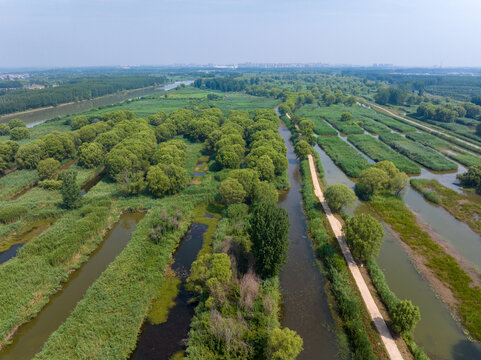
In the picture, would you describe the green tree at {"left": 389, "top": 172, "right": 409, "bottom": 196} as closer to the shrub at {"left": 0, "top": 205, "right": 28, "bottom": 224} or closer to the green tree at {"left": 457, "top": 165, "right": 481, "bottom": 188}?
the green tree at {"left": 457, "top": 165, "right": 481, "bottom": 188}

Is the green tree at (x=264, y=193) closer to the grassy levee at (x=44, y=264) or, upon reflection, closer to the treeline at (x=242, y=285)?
the treeline at (x=242, y=285)

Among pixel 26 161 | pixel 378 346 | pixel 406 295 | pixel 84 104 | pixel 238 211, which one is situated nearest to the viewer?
pixel 378 346

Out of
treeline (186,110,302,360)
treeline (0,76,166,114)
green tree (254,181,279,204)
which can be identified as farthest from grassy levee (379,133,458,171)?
treeline (0,76,166,114)

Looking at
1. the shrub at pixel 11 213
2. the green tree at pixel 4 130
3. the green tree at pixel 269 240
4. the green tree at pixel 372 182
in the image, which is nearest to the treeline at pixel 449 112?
the green tree at pixel 372 182

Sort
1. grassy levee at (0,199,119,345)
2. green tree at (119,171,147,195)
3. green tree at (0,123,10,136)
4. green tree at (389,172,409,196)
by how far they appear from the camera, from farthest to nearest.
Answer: green tree at (0,123,10,136) → green tree at (389,172,409,196) → green tree at (119,171,147,195) → grassy levee at (0,199,119,345)

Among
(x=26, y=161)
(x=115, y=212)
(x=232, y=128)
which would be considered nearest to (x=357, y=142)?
(x=232, y=128)

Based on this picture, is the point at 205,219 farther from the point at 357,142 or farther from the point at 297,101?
the point at 297,101
